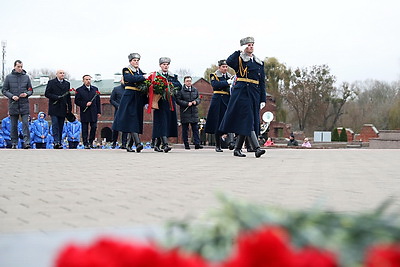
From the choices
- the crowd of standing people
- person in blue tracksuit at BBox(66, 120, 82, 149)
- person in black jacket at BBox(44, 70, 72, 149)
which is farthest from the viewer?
person in blue tracksuit at BBox(66, 120, 82, 149)

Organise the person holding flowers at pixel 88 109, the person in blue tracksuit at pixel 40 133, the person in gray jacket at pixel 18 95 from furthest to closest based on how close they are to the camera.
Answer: the person in blue tracksuit at pixel 40 133 < the person holding flowers at pixel 88 109 < the person in gray jacket at pixel 18 95

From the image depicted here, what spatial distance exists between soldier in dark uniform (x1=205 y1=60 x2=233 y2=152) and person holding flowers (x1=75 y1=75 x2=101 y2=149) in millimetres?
3708

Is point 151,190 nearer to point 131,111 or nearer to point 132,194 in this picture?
point 132,194

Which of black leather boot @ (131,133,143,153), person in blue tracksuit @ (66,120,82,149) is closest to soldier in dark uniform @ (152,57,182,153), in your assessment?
black leather boot @ (131,133,143,153)

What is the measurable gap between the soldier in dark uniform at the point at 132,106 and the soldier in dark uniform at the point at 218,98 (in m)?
2.42

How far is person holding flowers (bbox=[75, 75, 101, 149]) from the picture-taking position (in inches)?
805

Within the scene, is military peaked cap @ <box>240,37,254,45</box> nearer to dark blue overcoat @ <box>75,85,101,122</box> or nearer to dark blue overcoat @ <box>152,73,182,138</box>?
dark blue overcoat @ <box>152,73,182,138</box>

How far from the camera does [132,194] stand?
6.15 meters

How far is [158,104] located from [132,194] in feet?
35.0

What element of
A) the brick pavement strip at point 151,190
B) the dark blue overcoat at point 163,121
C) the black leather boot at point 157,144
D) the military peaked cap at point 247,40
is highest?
the military peaked cap at point 247,40

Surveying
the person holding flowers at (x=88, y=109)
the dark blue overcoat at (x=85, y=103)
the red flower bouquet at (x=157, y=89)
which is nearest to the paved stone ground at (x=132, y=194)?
the red flower bouquet at (x=157, y=89)

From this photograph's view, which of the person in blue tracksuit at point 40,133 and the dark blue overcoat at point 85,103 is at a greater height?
the dark blue overcoat at point 85,103

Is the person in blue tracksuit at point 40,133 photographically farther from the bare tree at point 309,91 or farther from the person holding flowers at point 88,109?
the bare tree at point 309,91

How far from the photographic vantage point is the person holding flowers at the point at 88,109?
20.5m
